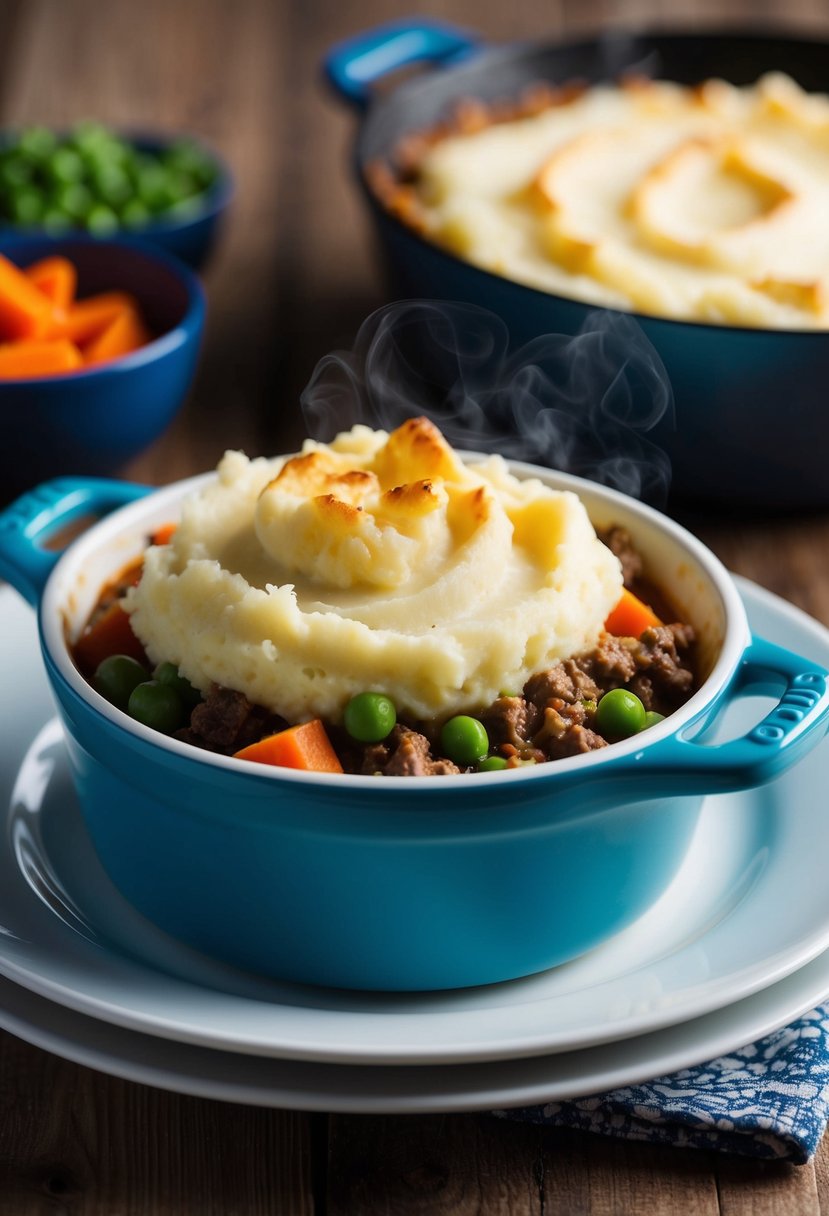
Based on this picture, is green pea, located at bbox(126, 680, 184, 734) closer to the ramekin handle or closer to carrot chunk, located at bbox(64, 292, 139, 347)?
the ramekin handle

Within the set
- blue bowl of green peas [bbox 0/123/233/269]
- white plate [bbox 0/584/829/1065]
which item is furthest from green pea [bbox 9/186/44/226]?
white plate [bbox 0/584/829/1065]

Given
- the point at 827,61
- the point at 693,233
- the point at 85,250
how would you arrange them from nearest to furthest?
the point at 693,233, the point at 85,250, the point at 827,61

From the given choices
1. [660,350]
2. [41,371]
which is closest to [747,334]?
[660,350]

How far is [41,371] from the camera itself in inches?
192

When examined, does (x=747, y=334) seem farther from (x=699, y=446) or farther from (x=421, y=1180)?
(x=421, y=1180)

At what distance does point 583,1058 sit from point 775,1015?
0.36 m

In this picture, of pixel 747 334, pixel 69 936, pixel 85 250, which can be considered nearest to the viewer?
pixel 69 936

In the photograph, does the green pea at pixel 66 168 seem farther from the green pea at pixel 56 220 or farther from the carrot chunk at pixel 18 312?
the carrot chunk at pixel 18 312

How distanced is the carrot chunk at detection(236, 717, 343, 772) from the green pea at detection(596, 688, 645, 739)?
1.72ft

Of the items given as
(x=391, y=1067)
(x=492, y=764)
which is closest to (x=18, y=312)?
(x=492, y=764)

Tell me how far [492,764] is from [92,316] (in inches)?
125

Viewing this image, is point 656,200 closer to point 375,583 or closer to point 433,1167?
point 375,583

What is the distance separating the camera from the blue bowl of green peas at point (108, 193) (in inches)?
236

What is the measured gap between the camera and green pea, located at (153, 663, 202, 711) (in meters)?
2.92
